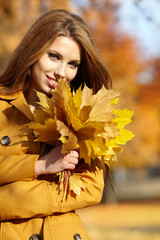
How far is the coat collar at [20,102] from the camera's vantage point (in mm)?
3035

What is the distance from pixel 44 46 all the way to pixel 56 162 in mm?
845

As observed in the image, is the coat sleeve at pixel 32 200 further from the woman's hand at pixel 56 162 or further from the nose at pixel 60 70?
the nose at pixel 60 70

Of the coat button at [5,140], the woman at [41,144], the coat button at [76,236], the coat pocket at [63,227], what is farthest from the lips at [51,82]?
the coat button at [76,236]

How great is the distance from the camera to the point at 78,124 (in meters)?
2.68

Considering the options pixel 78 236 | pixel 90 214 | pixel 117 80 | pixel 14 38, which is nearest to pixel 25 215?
pixel 78 236

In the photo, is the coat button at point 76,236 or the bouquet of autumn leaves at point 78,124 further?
the coat button at point 76,236

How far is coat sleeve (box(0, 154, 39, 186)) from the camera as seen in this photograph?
2.79m

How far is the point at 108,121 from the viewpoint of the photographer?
269cm

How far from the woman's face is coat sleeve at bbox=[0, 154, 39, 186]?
558 millimetres

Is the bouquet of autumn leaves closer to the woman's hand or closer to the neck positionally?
the woman's hand

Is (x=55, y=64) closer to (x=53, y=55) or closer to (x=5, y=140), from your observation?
(x=53, y=55)

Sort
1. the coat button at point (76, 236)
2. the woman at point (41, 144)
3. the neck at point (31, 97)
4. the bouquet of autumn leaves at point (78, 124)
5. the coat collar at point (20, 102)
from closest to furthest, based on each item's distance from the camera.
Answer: the bouquet of autumn leaves at point (78, 124), the woman at point (41, 144), the coat button at point (76, 236), the coat collar at point (20, 102), the neck at point (31, 97)

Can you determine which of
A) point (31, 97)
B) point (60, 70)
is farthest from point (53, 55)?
point (31, 97)

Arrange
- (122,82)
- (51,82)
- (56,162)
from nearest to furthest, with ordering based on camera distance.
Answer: (56,162)
(51,82)
(122,82)
